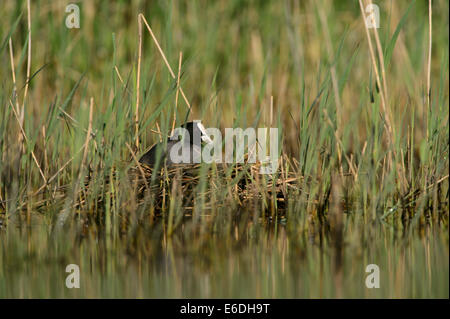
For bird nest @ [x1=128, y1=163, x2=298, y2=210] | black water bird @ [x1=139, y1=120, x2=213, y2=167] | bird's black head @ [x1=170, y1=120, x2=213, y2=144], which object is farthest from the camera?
bird's black head @ [x1=170, y1=120, x2=213, y2=144]

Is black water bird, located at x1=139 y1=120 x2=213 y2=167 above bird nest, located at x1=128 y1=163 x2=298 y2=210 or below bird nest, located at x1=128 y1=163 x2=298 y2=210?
above

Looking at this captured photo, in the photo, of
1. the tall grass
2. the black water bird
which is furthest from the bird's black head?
the tall grass

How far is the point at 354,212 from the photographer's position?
3.75m

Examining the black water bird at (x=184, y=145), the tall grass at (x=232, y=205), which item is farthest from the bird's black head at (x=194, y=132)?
the tall grass at (x=232, y=205)

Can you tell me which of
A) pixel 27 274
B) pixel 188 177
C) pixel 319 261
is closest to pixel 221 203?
pixel 188 177

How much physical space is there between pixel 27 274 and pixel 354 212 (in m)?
Result: 1.70

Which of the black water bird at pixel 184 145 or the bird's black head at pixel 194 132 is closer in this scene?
the black water bird at pixel 184 145

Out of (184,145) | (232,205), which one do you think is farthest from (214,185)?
(184,145)

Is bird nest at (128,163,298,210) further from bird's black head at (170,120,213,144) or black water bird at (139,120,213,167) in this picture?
bird's black head at (170,120,213,144)

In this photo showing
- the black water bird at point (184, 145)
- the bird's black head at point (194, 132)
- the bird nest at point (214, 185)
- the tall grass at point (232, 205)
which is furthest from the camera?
the bird's black head at point (194, 132)

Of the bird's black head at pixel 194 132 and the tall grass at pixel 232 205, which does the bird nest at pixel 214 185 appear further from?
the bird's black head at pixel 194 132

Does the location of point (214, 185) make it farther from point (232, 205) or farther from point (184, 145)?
point (184, 145)

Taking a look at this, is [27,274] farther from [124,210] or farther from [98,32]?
[98,32]
